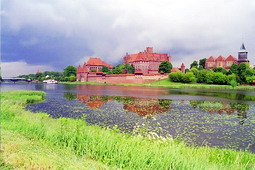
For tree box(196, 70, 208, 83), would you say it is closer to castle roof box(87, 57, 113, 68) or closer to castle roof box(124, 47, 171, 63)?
castle roof box(124, 47, 171, 63)

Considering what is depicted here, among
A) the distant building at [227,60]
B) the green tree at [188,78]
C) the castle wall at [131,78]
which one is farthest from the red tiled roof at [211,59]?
the green tree at [188,78]

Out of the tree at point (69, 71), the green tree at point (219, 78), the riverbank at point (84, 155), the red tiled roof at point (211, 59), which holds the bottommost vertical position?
the riverbank at point (84, 155)

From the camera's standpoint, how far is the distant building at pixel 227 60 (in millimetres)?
91438

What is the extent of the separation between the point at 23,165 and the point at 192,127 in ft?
32.0

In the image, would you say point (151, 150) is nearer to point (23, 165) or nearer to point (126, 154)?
point (126, 154)

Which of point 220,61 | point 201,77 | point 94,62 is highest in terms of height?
point 94,62

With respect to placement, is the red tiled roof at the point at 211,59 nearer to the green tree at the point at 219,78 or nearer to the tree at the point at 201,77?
the tree at the point at 201,77

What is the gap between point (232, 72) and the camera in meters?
73.0

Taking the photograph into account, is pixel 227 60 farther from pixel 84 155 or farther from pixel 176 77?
pixel 84 155

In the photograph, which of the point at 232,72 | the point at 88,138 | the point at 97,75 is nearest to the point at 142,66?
the point at 97,75

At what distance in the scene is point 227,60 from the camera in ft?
319

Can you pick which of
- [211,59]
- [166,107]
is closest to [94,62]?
[211,59]

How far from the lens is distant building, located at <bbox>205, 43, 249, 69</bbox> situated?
91438 mm

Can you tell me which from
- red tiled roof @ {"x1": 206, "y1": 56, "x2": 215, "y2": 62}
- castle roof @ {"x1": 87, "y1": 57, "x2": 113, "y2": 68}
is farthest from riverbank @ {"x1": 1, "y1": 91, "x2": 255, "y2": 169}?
red tiled roof @ {"x1": 206, "y1": 56, "x2": 215, "y2": 62}
